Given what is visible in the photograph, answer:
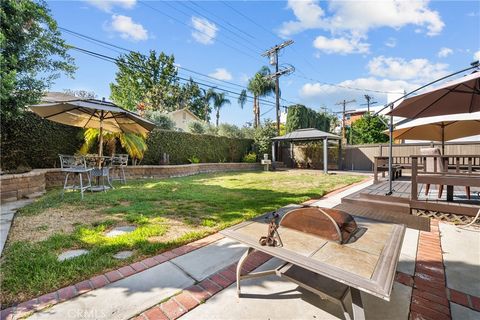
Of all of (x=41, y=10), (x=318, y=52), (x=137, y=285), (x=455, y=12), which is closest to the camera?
(x=137, y=285)

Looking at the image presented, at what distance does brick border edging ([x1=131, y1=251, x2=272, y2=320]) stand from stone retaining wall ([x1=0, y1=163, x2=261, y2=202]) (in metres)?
5.98

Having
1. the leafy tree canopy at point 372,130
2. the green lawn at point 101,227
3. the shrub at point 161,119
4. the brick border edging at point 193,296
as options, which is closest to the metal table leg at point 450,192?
the green lawn at point 101,227

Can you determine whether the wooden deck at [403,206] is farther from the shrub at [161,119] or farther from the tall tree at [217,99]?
the tall tree at [217,99]

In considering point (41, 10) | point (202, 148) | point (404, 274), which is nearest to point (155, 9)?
point (41, 10)

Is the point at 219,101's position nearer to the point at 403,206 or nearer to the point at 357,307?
the point at 403,206

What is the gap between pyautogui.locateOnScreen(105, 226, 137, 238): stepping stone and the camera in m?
3.29

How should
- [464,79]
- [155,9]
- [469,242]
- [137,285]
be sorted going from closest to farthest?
[137,285], [464,79], [469,242], [155,9]

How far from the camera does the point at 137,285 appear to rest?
6.85ft

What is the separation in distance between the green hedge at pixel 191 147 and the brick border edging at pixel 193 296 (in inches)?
367

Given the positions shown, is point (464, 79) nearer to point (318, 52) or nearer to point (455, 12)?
point (455, 12)

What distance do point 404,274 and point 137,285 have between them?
2.76 metres

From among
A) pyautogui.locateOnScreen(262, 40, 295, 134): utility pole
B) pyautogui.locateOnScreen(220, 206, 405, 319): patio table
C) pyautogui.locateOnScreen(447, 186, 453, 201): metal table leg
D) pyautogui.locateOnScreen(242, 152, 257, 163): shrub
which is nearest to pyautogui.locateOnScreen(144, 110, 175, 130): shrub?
pyautogui.locateOnScreen(242, 152, 257, 163): shrub

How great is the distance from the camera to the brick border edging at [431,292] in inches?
69.4

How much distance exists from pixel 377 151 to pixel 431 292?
1439 cm
